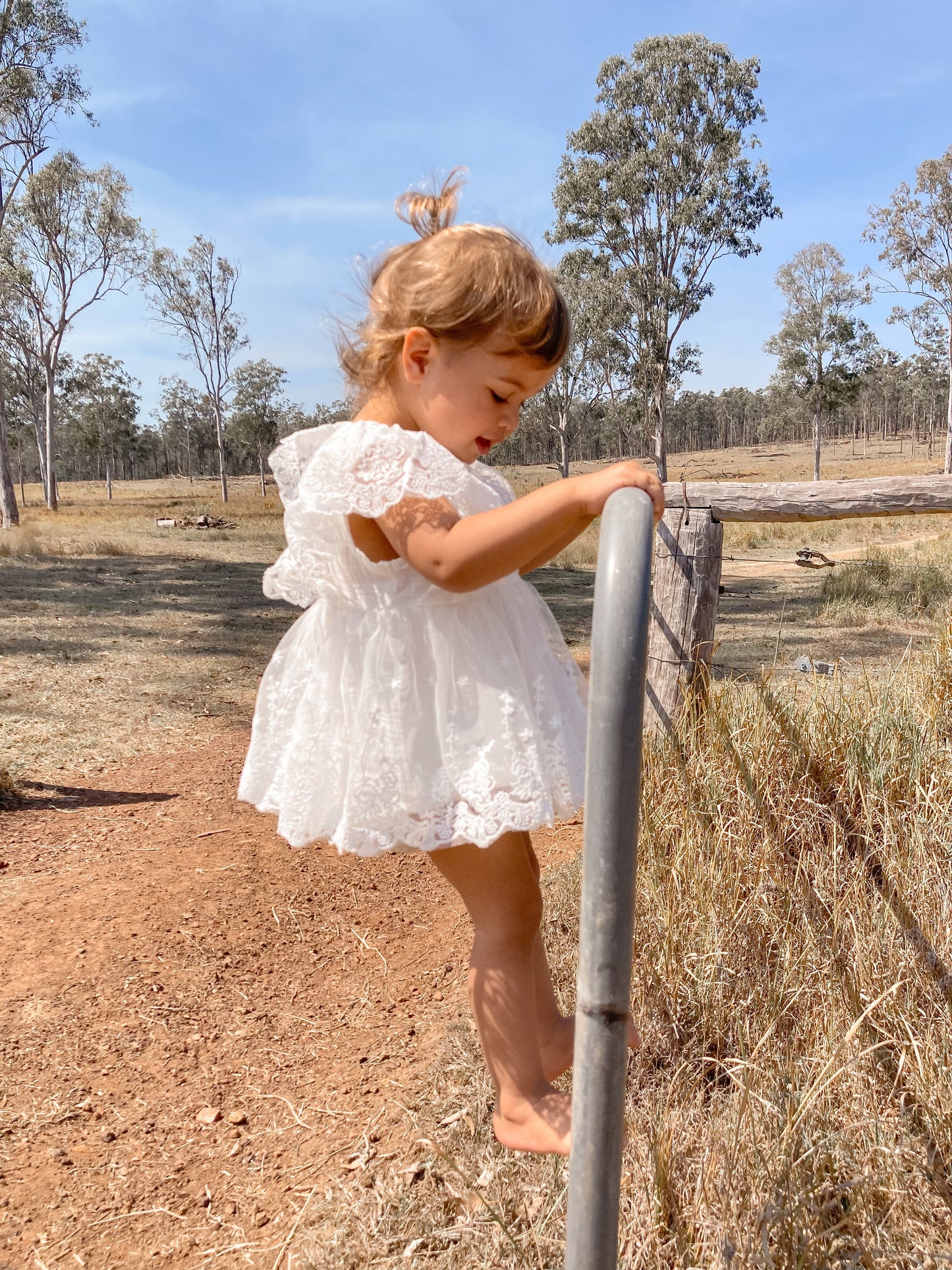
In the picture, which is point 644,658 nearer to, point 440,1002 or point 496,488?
point 496,488

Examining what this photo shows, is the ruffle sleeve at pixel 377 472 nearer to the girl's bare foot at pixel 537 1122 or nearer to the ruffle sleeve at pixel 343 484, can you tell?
the ruffle sleeve at pixel 343 484

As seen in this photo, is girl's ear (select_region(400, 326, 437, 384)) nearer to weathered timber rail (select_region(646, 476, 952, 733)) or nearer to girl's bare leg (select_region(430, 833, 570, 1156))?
girl's bare leg (select_region(430, 833, 570, 1156))

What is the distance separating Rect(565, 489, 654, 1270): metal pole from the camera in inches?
29.5

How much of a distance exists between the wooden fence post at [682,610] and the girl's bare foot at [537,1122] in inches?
74.5

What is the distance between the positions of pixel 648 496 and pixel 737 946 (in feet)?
4.92

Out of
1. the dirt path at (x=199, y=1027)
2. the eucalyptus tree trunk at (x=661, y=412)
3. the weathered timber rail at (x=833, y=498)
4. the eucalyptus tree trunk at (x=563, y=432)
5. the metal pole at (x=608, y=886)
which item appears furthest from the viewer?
the eucalyptus tree trunk at (x=563, y=432)

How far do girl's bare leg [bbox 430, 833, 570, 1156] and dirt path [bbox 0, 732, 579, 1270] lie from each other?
1.94 feet

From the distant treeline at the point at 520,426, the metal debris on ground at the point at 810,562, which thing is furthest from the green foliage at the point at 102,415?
the metal debris on ground at the point at 810,562

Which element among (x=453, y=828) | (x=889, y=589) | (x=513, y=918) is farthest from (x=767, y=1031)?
(x=889, y=589)

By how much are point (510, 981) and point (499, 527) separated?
2.25 feet

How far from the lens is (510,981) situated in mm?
1321

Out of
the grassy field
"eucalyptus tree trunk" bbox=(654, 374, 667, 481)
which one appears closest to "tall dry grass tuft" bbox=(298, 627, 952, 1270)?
the grassy field

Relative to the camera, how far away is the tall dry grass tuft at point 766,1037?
140 centimetres

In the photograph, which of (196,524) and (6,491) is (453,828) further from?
(196,524)
